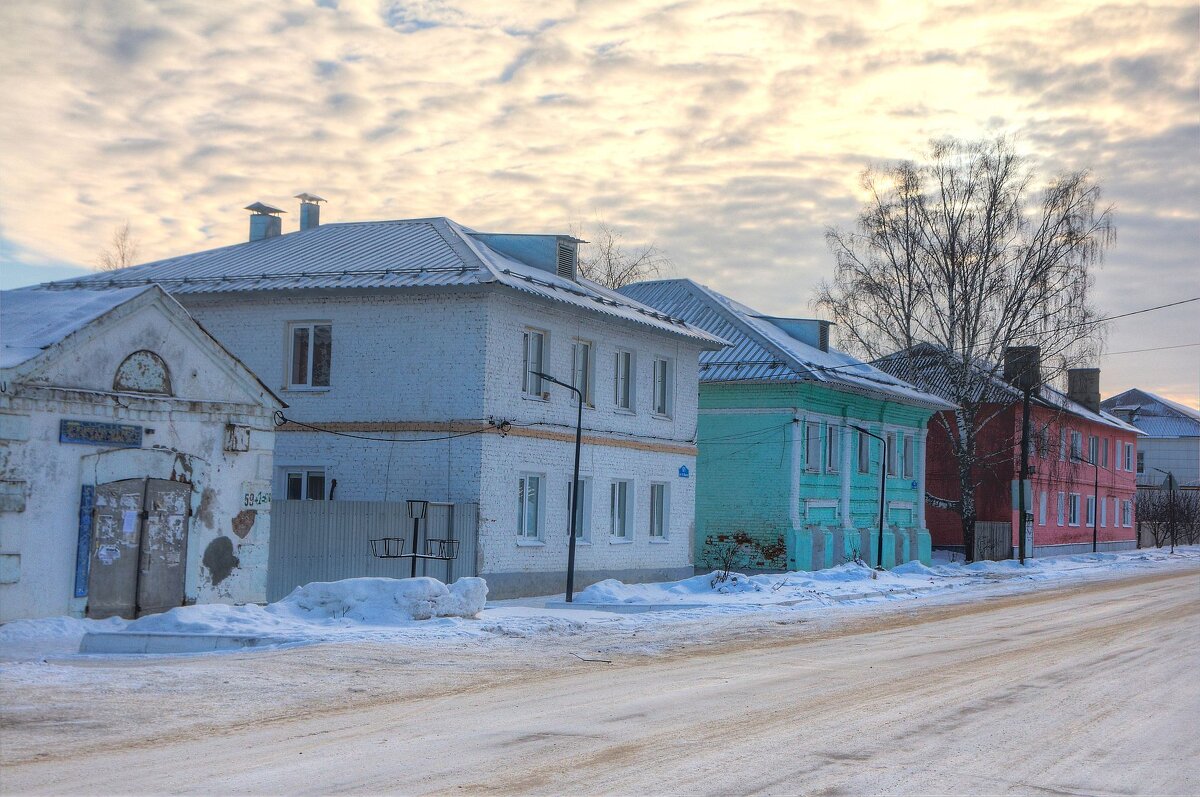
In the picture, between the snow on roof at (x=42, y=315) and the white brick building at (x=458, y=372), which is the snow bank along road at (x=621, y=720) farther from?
the white brick building at (x=458, y=372)

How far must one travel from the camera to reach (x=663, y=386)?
29.4 m

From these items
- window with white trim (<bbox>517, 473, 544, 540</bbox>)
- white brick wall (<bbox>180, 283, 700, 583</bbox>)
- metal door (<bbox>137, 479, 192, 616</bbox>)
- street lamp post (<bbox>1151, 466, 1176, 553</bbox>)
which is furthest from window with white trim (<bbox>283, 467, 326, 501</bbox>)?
street lamp post (<bbox>1151, 466, 1176, 553</bbox>)

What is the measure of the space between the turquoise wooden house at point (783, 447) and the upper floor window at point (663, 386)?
15.6ft

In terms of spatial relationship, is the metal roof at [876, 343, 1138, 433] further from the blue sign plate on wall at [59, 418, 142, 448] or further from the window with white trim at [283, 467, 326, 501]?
the blue sign plate on wall at [59, 418, 142, 448]

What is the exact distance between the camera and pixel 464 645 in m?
15.9

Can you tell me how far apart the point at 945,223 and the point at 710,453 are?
1163cm

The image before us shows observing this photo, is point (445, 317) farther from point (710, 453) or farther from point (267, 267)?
point (710, 453)

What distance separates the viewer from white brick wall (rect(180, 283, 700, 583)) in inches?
919

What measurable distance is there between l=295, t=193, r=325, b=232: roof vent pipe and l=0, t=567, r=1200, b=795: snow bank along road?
17.0 metres

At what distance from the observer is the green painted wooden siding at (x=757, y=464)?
33469 mm

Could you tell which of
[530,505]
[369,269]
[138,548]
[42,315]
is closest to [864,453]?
[530,505]

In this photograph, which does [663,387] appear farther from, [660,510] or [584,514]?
[584,514]

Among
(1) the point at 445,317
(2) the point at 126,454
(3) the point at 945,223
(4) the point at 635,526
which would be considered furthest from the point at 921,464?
(2) the point at 126,454

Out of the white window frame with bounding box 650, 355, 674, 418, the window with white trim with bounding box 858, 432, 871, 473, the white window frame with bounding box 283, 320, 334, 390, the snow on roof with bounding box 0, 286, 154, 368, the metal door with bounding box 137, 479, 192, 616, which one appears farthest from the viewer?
the window with white trim with bounding box 858, 432, 871, 473
